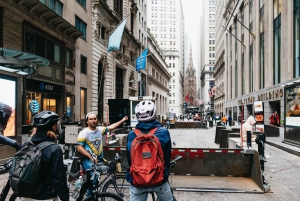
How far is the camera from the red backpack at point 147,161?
3.22 m

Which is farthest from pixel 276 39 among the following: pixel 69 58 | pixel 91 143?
pixel 91 143

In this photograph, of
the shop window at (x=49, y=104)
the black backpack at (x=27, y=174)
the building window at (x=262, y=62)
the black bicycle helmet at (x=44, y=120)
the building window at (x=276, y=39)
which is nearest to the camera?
the black backpack at (x=27, y=174)

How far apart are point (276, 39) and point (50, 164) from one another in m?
29.9

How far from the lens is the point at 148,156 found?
127 inches

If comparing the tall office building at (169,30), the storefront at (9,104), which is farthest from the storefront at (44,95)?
the tall office building at (169,30)

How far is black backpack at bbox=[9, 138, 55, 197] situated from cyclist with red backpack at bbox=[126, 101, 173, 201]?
0.96m

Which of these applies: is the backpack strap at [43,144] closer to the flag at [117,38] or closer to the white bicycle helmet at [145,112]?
the white bicycle helmet at [145,112]

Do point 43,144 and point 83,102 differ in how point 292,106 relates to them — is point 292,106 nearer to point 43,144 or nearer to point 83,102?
point 43,144

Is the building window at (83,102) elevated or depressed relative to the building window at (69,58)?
depressed

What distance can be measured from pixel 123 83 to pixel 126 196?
3925 cm

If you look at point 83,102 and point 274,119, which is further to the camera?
point 83,102

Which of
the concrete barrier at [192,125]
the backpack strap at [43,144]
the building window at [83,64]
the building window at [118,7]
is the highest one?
the building window at [118,7]

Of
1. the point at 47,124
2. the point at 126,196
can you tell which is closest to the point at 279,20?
the point at 126,196

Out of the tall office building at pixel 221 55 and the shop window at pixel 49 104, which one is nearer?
the shop window at pixel 49 104
